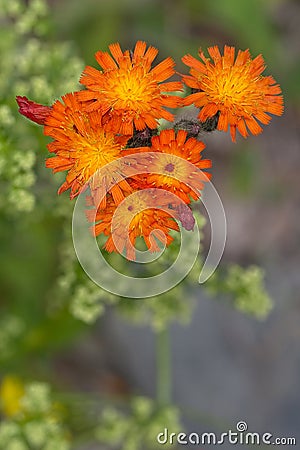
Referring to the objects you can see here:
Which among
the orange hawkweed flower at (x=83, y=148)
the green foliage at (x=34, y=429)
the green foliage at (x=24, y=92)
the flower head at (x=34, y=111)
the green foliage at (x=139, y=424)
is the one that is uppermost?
the green foliage at (x=24, y=92)

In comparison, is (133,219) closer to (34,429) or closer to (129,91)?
(129,91)

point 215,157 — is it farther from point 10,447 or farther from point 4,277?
point 10,447

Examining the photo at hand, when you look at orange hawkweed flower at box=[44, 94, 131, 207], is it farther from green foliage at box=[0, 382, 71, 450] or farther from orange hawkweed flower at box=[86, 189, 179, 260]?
green foliage at box=[0, 382, 71, 450]

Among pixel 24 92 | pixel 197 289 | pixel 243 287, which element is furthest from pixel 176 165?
pixel 197 289

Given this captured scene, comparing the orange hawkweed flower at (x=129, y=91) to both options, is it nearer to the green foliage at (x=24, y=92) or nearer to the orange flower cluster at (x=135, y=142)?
the orange flower cluster at (x=135, y=142)

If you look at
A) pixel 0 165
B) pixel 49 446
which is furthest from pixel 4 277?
pixel 0 165

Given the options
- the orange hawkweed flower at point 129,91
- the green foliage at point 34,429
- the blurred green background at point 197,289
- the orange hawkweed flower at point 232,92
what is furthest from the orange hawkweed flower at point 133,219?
the green foliage at point 34,429

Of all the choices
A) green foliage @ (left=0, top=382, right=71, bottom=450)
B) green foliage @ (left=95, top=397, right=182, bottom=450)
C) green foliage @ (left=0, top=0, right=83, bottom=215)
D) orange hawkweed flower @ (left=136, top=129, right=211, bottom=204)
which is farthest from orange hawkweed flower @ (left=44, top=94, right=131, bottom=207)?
green foliage @ (left=95, top=397, right=182, bottom=450)
